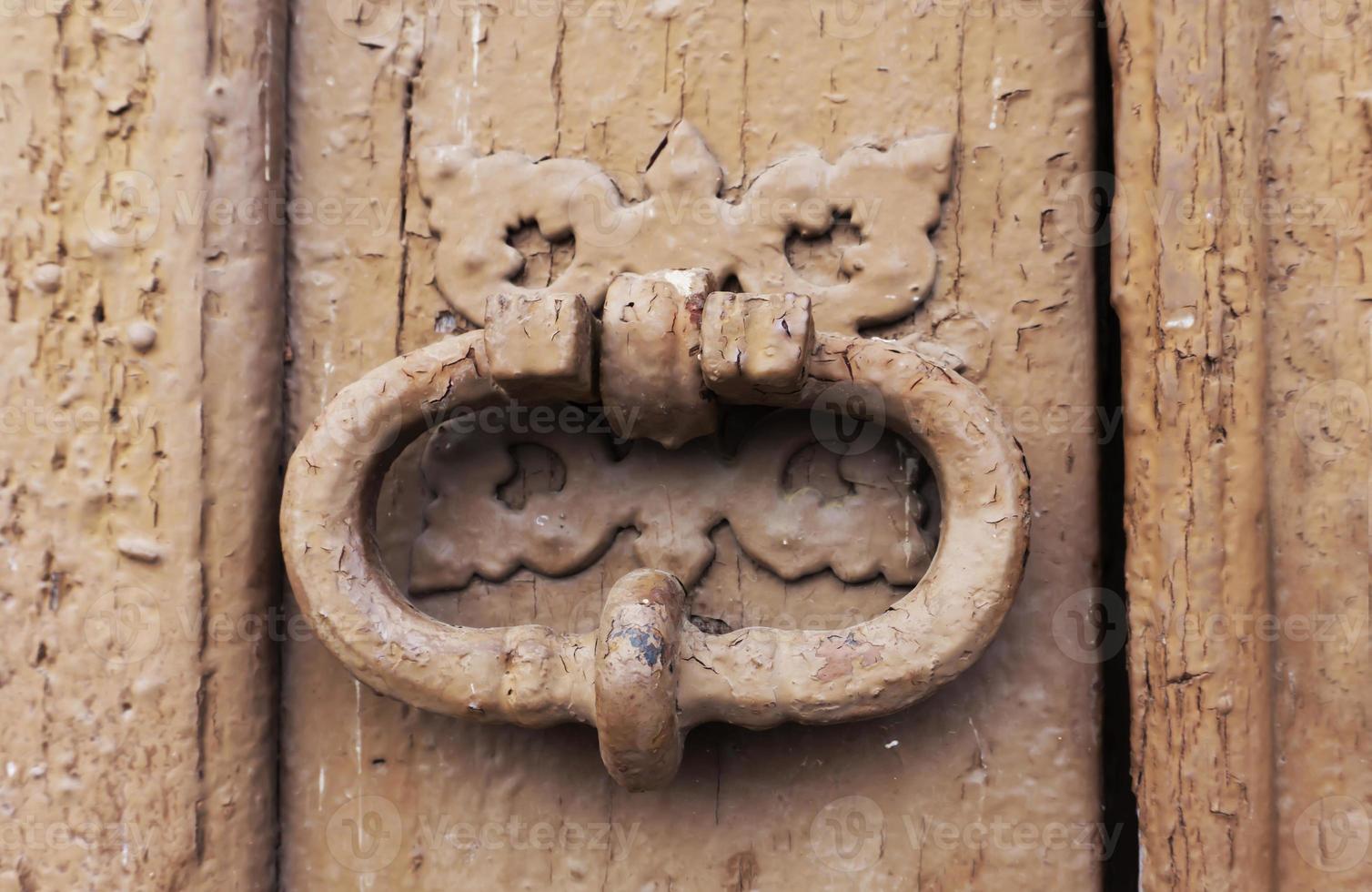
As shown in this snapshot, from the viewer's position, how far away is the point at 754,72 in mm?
748

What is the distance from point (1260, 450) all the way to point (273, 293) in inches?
25.7

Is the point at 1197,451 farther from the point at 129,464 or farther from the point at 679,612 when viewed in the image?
the point at 129,464

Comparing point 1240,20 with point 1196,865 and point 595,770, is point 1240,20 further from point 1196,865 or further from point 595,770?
point 595,770

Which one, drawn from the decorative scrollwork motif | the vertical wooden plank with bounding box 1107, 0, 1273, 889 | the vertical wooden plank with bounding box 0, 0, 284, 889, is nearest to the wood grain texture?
the vertical wooden plank with bounding box 1107, 0, 1273, 889

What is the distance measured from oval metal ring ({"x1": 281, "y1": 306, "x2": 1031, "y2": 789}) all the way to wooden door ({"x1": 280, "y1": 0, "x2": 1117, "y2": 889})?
0.07m

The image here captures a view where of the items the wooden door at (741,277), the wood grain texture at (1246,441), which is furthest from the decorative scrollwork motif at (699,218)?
the wood grain texture at (1246,441)

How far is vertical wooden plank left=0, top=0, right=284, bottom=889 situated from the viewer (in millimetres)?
679

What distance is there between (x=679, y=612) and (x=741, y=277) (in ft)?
0.77

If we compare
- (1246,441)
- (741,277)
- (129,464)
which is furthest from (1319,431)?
(129,464)

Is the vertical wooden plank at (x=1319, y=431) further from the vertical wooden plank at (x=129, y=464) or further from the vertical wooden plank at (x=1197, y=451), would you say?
the vertical wooden plank at (x=129, y=464)

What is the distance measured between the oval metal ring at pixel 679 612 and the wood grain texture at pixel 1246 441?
0.10 metres

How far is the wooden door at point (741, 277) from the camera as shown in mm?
696

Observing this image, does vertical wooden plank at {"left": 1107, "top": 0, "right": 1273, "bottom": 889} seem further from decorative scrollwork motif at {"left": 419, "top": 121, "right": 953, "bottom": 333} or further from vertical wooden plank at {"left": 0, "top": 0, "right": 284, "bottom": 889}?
vertical wooden plank at {"left": 0, "top": 0, "right": 284, "bottom": 889}

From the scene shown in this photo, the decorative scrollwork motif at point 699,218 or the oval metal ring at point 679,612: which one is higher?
the decorative scrollwork motif at point 699,218
